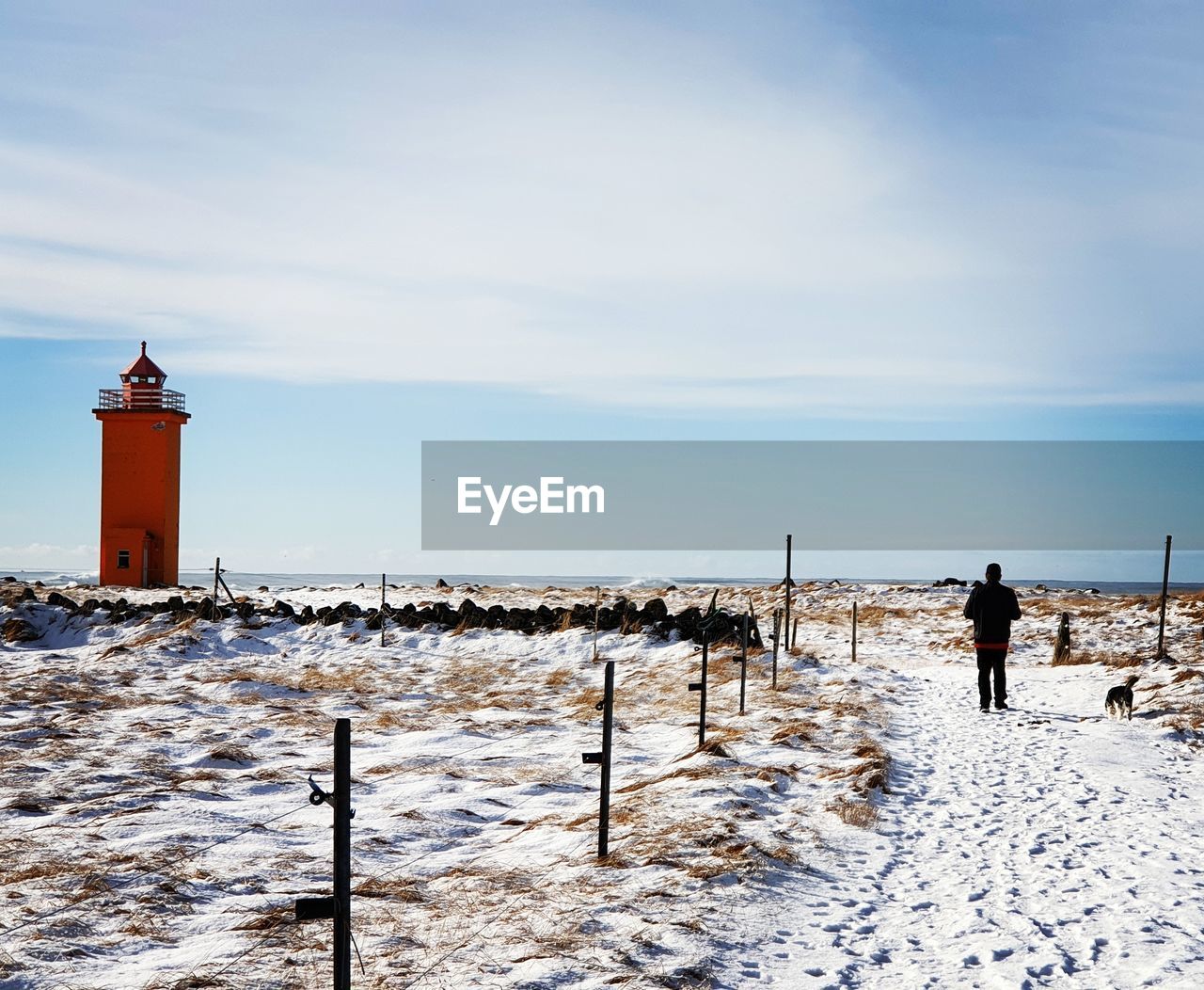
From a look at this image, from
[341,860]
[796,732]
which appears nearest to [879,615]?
[796,732]

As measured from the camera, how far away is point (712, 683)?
64.8ft

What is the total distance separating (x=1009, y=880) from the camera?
7.95 metres

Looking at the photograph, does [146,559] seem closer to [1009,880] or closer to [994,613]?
[994,613]

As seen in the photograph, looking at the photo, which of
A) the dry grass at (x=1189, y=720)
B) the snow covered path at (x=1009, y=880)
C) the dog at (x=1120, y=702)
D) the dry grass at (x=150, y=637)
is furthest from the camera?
the dry grass at (x=150, y=637)

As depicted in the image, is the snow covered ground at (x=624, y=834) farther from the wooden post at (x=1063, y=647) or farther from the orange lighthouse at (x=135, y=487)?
the orange lighthouse at (x=135, y=487)

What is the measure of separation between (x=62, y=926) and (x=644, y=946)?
164 inches

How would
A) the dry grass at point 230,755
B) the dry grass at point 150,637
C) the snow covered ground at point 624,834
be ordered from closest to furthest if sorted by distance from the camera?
1. the snow covered ground at point 624,834
2. the dry grass at point 230,755
3. the dry grass at point 150,637

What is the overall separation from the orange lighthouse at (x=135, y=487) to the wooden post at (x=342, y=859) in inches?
1596

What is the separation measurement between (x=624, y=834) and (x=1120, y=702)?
10.4 meters

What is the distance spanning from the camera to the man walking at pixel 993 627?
1638cm

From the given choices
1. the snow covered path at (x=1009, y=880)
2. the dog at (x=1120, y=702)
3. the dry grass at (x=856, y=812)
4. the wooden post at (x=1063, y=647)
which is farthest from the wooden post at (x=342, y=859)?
the wooden post at (x=1063, y=647)

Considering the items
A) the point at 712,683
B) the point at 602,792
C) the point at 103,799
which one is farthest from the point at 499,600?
the point at 602,792

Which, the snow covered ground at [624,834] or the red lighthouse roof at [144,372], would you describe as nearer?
the snow covered ground at [624,834]

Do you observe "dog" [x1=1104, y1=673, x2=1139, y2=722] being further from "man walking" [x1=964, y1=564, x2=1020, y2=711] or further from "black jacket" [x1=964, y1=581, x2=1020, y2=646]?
"black jacket" [x1=964, y1=581, x2=1020, y2=646]
